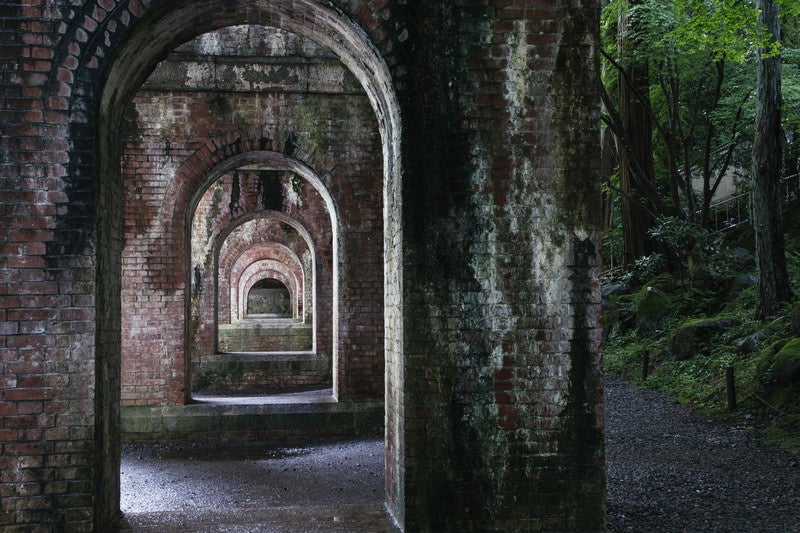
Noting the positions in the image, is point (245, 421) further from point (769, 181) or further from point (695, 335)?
point (769, 181)

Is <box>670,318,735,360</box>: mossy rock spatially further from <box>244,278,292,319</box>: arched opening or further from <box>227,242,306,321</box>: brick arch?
<box>244,278,292,319</box>: arched opening

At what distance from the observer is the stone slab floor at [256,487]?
505 centimetres

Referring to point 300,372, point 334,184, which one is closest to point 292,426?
point 334,184

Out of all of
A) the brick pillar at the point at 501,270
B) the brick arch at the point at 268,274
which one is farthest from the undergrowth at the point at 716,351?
the brick arch at the point at 268,274

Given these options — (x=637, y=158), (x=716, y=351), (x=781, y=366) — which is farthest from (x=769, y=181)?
(x=637, y=158)

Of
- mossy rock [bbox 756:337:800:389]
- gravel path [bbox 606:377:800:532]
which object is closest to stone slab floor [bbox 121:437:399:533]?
gravel path [bbox 606:377:800:532]

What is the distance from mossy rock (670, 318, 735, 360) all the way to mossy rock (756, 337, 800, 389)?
2864mm

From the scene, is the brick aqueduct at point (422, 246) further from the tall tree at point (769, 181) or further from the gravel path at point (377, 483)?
the tall tree at point (769, 181)

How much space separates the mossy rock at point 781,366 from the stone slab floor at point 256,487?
17.5ft

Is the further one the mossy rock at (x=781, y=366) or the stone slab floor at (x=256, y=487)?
the mossy rock at (x=781, y=366)

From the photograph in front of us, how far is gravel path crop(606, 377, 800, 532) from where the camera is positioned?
5613mm

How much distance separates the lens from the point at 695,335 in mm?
12492

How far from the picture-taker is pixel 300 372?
15.2 m

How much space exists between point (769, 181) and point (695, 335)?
308cm
